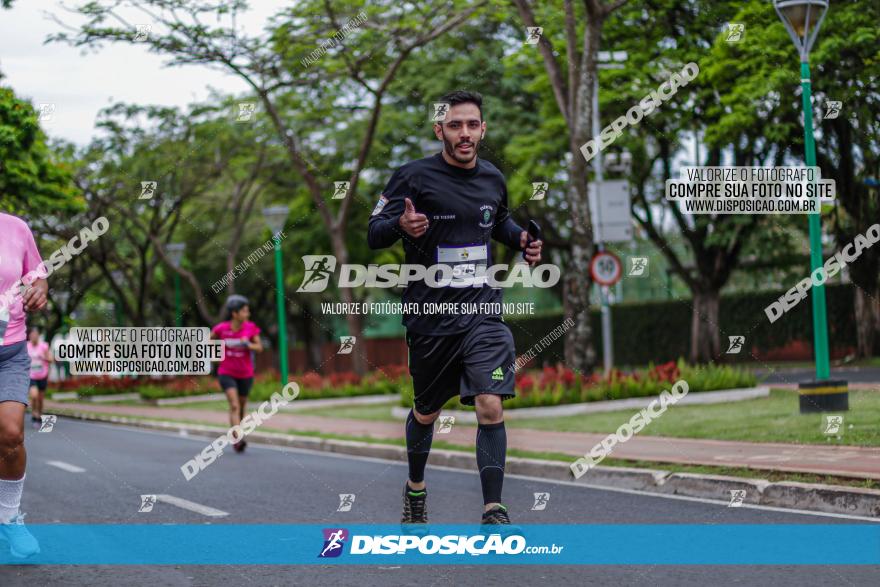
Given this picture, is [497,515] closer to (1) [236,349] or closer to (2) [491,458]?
(2) [491,458]

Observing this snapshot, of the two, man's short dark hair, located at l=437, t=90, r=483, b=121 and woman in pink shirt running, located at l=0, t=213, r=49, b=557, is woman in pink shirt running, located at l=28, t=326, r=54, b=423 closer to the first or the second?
woman in pink shirt running, located at l=0, t=213, r=49, b=557

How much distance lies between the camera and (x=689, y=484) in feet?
27.6

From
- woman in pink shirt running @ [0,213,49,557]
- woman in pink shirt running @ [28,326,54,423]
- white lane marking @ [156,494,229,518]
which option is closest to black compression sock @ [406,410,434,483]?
woman in pink shirt running @ [0,213,49,557]

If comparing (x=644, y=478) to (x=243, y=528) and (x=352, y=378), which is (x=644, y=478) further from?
(x=352, y=378)

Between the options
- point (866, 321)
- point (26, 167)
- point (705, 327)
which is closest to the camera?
point (26, 167)

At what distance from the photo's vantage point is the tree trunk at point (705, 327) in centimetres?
3006

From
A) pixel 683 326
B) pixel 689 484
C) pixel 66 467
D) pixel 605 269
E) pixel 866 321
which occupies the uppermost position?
pixel 605 269

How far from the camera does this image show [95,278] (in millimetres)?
50062

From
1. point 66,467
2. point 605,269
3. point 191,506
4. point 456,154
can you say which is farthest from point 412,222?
point 605,269

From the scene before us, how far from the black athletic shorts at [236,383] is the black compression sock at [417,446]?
843 centimetres

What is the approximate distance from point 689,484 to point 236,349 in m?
7.20

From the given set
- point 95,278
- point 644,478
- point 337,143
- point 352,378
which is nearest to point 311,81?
point 352,378

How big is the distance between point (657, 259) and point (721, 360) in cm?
1065

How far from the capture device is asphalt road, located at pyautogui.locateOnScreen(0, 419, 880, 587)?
539cm
